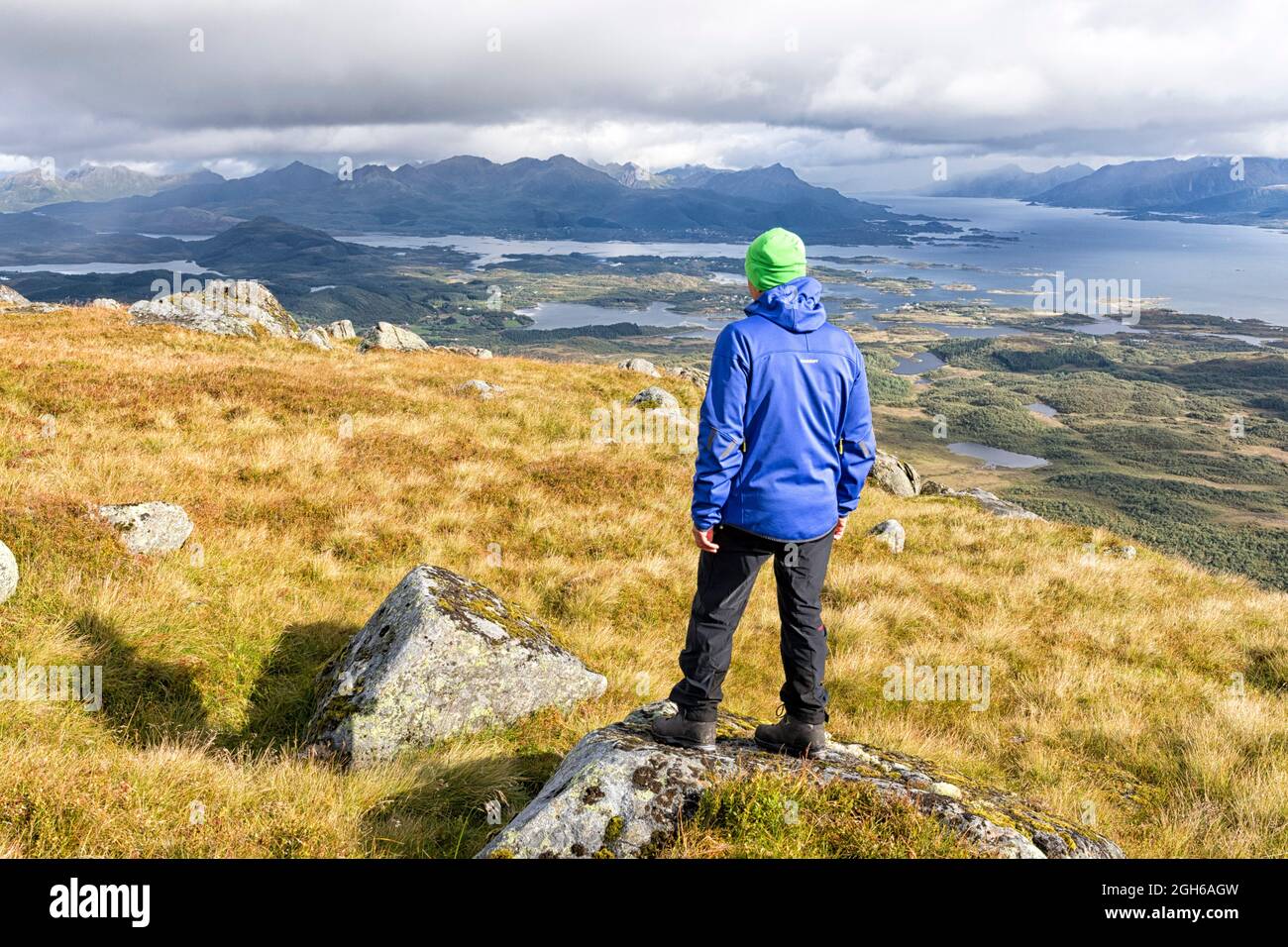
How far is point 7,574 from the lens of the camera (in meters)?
6.36

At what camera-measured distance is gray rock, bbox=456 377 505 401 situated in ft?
Result: 72.6

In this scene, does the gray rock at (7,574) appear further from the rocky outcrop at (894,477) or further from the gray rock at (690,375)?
the gray rock at (690,375)

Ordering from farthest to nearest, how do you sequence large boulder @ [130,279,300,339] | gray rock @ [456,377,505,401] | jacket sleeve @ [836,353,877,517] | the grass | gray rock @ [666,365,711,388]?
1. gray rock @ [666,365,711,388]
2. large boulder @ [130,279,300,339]
3. gray rock @ [456,377,505,401]
4. jacket sleeve @ [836,353,877,517]
5. the grass

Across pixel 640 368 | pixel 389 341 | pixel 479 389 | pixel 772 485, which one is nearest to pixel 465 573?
pixel 772 485

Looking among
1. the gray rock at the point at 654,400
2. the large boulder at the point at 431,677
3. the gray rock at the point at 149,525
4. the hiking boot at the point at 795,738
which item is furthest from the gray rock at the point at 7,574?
the gray rock at the point at 654,400

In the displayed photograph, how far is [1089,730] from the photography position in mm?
8023

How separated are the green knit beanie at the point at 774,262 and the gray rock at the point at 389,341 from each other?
3095 centimetres

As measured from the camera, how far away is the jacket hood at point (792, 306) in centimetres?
495

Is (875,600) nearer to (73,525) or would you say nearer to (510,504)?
(510,504)

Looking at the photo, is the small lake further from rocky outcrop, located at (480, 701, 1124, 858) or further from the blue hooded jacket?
rocky outcrop, located at (480, 701, 1124, 858)

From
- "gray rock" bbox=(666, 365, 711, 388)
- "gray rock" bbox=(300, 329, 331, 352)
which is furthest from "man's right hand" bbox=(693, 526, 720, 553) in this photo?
"gray rock" bbox=(666, 365, 711, 388)

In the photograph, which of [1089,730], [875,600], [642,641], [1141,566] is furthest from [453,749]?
[1141,566]

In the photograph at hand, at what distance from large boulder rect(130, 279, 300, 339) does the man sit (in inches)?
1124

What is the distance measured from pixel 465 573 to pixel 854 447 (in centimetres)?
685
